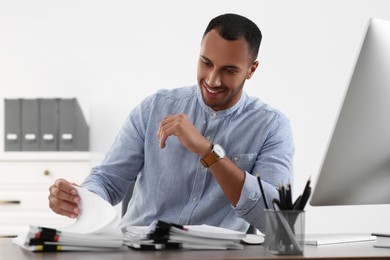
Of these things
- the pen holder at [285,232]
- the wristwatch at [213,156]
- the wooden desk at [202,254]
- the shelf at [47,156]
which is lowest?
the shelf at [47,156]

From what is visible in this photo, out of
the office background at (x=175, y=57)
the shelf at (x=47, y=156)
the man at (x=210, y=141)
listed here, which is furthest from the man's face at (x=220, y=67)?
the office background at (x=175, y=57)

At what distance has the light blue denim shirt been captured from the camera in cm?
217

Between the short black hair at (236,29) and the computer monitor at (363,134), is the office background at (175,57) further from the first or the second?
the computer monitor at (363,134)

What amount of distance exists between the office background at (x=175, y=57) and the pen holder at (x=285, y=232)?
9.77 feet

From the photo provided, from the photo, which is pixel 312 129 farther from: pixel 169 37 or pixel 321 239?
pixel 321 239

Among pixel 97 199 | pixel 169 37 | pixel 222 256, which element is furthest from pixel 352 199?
pixel 169 37

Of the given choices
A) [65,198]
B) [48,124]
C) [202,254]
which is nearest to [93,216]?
[65,198]

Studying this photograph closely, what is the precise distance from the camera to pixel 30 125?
4105 millimetres

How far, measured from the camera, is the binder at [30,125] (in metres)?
4.10

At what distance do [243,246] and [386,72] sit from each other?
492 mm

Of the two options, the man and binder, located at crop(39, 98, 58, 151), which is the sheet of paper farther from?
binder, located at crop(39, 98, 58, 151)

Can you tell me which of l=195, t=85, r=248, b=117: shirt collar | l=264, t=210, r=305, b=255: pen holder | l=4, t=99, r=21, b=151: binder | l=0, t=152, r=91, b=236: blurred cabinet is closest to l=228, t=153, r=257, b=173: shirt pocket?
l=195, t=85, r=248, b=117: shirt collar

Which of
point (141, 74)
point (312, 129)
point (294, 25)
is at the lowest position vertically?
point (312, 129)

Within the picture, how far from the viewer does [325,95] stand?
175 inches
